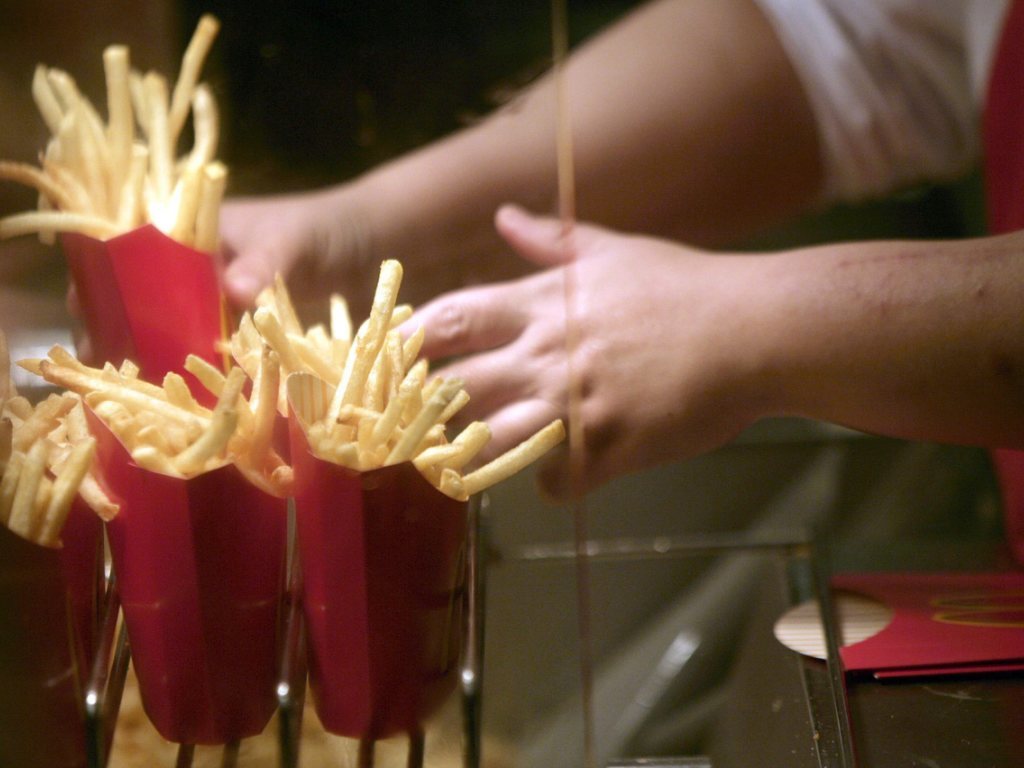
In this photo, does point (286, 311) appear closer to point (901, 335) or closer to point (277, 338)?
point (277, 338)

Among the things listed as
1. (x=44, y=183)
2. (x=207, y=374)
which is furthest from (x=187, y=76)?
(x=207, y=374)

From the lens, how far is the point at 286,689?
29.3 inches

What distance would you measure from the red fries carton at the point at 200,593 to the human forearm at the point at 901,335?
49 centimetres

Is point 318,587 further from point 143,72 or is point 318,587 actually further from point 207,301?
point 143,72

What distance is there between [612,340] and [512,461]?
0.83 feet

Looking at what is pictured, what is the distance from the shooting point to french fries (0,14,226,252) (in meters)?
0.88

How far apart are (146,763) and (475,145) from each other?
0.64 m

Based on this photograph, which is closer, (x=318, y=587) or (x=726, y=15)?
(x=318, y=587)

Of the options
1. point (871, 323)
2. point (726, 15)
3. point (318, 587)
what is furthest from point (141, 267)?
point (726, 15)

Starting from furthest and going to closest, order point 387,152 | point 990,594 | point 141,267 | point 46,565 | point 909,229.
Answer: point 909,229 < point 990,594 < point 387,152 < point 141,267 < point 46,565

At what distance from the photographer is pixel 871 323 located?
37.4 inches

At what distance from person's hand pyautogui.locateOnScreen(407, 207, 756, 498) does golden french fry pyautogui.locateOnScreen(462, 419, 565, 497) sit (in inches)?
3.3

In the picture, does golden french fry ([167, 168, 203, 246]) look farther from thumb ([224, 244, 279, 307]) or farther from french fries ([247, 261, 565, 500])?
french fries ([247, 261, 565, 500])

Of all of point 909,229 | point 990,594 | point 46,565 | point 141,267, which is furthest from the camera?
point 909,229
